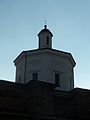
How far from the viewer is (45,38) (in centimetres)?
3008

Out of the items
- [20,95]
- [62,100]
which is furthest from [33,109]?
[62,100]

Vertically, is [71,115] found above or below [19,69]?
below

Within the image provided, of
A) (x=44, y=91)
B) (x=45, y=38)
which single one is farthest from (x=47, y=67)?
(x=44, y=91)

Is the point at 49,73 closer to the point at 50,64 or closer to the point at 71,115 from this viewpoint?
the point at 50,64

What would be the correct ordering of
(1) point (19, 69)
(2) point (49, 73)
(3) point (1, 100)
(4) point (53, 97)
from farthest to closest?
(1) point (19, 69), (2) point (49, 73), (4) point (53, 97), (3) point (1, 100)

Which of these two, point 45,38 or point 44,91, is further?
point 45,38

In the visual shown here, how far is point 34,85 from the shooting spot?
21500 millimetres

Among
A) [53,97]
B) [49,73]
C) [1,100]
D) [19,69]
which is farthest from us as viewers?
[19,69]

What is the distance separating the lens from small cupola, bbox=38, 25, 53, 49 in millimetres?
Result: 29766

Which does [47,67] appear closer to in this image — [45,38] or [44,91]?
[45,38]

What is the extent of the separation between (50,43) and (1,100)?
11.1m

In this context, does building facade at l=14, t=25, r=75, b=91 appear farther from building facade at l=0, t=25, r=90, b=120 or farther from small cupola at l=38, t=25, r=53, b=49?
small cupola at l=38, t=25, r=53, b=49

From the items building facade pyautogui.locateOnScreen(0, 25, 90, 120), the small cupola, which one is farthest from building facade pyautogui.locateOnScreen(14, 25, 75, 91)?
the small cupola

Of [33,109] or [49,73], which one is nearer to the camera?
[33,109]
